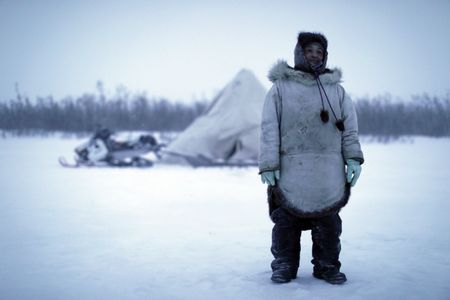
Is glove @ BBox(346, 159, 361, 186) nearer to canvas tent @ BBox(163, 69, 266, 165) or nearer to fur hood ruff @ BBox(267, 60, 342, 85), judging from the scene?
fur hood ruff @ BBox(267, 60, 342, 85)

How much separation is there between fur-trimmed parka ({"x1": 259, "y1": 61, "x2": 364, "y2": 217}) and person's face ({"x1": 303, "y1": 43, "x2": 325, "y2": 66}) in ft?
0.32

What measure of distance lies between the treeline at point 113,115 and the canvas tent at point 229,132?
3.95 meters

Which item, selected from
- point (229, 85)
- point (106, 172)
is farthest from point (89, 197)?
point (229, 85)

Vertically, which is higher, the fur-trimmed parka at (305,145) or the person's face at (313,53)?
the person's face at (313,53)

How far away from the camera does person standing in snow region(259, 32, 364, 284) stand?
8.58 ft

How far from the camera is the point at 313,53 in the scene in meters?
2.70

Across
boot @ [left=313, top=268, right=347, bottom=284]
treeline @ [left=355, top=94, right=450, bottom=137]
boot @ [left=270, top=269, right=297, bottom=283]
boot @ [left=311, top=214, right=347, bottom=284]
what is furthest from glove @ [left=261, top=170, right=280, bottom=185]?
treeline @ [left=355, top=94, right=450, bottom=137]

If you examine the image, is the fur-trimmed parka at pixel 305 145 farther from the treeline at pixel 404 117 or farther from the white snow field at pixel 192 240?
the treeline at pixel 404 117

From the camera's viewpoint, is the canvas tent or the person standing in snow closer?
the person standing in snow

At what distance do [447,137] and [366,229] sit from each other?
3748mm

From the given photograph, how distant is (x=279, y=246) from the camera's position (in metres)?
2.72

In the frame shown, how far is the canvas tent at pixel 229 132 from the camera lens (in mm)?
9695

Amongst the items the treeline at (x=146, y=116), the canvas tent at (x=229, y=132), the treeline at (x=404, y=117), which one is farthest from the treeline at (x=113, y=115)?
the treeline at (x=404, y=117)

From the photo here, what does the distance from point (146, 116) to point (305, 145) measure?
735 inches
